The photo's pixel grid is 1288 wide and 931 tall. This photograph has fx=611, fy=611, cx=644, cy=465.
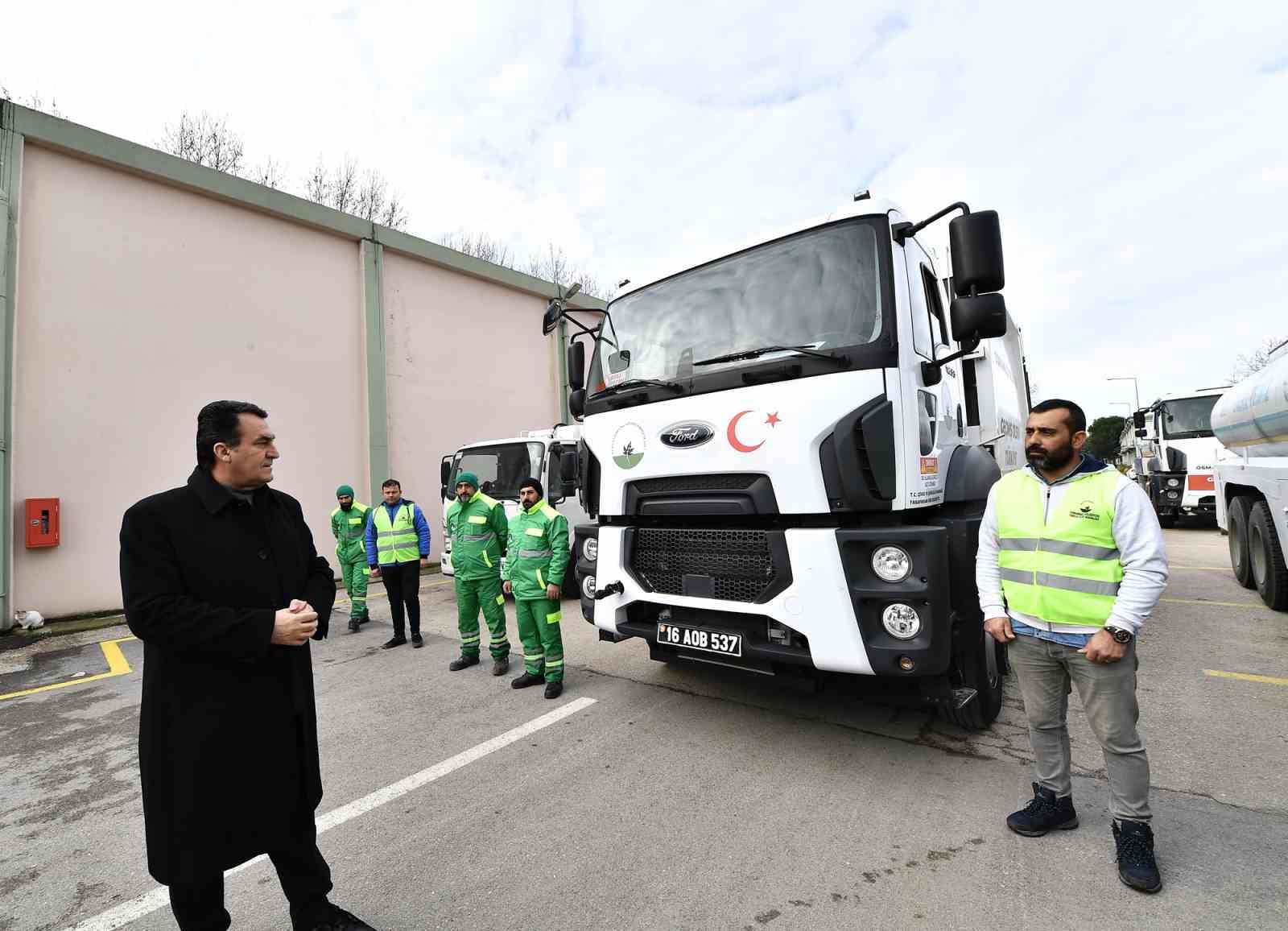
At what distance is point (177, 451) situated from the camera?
8.97 m

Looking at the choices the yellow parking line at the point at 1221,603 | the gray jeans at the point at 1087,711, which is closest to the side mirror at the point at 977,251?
the gray jeans at the point at 1087,711

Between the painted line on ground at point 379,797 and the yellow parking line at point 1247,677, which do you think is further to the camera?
the yellow parking line at point 1247,677

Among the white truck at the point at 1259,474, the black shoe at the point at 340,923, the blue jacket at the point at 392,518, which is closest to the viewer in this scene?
the black shoe at the point at 340,923

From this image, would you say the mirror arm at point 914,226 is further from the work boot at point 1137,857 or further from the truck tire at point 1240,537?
the truck tire at point 1240,537

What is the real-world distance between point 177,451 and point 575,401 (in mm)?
7785

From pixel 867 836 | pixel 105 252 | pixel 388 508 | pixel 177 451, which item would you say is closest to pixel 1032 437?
pixel 867 836

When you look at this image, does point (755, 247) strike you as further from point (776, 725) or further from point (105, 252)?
point (105, 252)

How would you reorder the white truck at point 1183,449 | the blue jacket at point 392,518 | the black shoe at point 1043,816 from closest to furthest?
the black shoe at point 1043,816, the blue jacket at point 392,518, the white truck at point 1183,449

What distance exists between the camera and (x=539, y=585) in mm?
4797

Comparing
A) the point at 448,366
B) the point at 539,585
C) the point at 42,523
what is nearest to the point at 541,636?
the point at 539,585

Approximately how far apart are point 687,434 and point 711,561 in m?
0.70

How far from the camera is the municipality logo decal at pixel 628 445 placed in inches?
140

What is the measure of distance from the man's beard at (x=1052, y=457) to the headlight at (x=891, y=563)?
2.19 feet

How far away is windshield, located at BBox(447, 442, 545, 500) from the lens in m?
8.41
